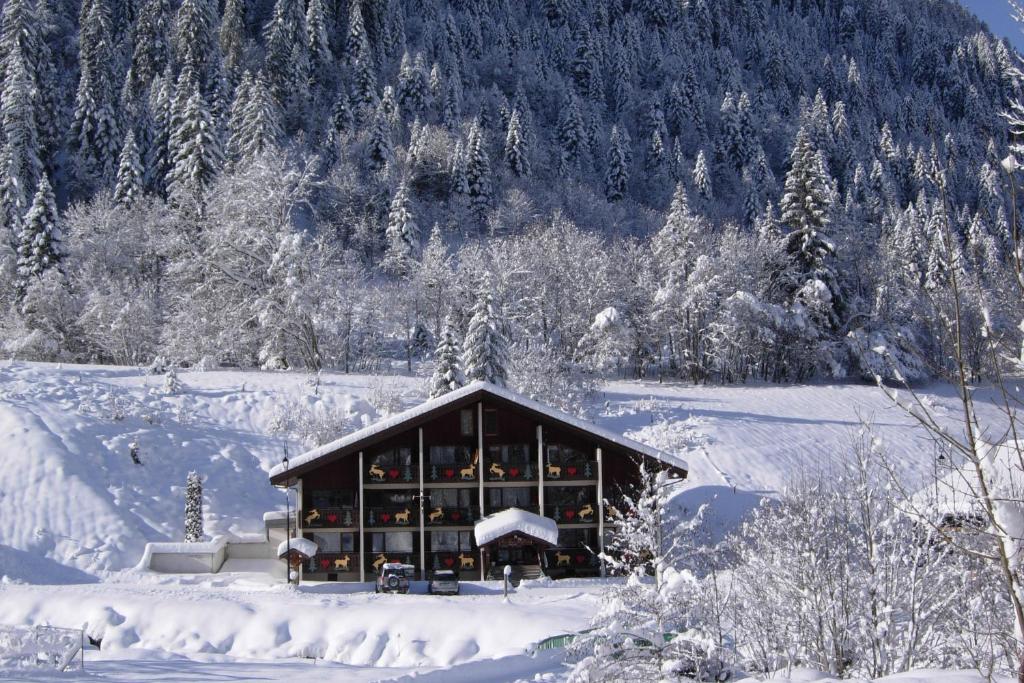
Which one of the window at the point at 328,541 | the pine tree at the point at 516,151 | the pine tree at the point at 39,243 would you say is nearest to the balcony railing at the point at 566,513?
the window at the point at 328,541

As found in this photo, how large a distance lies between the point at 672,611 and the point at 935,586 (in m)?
4.22

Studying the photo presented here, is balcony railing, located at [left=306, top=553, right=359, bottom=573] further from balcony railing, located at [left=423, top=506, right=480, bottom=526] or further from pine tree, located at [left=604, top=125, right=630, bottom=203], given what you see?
pine tree, located at [left=604, top=125, right=630, bottom=203]

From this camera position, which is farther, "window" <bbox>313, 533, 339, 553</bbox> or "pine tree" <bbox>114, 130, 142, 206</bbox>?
"pine tree" <bbox>114, 130, 142, 206</bbox>

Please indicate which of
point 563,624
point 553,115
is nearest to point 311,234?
point 553,115

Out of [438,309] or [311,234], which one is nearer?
[438,309]

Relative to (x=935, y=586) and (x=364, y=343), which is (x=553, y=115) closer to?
(x=364, y=343)

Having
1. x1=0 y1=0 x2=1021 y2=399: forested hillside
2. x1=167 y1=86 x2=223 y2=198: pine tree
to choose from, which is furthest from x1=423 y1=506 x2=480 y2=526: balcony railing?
x1=167 y1=86 x2=223 y2=198: pine tree

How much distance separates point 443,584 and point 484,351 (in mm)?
A: 15893

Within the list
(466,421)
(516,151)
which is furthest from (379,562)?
(516,151)

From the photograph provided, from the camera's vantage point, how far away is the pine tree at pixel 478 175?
90062 millimetres

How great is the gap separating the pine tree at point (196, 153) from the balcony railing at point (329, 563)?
150 ft

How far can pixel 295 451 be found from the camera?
134ft

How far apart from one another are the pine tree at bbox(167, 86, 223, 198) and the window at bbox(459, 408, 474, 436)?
147 feet

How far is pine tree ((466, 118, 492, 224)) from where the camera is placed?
9006cm
